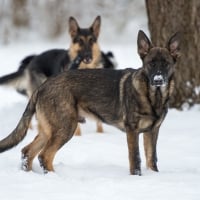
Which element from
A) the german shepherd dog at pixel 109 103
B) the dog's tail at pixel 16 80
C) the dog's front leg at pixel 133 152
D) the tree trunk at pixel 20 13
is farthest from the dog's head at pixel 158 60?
the tree trunk at pixel 20 13

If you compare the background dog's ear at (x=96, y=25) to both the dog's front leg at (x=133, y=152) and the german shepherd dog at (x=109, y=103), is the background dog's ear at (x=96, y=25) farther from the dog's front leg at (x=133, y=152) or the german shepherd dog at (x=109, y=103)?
the dog's front leg at (x=133, y=152)

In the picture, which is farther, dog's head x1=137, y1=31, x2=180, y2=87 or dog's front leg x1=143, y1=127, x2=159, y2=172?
dog's front leg x1=143, y1=127, x2=159, y2=172

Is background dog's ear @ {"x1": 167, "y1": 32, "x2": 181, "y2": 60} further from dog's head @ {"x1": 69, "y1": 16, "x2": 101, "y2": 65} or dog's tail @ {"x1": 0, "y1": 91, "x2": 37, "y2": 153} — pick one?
dog's head @ {"x1": 69, "y1": 16, "x2": 101, "y2": 65}

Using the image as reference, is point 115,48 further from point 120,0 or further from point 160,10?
point 160,10

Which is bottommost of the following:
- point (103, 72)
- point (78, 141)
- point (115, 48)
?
point (115, 48)

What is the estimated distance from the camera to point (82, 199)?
5234 millimetres

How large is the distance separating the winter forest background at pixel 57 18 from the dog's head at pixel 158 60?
57.1 ft

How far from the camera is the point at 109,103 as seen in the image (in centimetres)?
675

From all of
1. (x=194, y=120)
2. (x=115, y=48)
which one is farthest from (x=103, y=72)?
(x=115, y=48)

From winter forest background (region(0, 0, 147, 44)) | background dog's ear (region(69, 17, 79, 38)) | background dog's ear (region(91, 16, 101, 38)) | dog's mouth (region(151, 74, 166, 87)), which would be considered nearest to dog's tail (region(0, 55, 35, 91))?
background dog's ear (region(69, 17, 79, 38))

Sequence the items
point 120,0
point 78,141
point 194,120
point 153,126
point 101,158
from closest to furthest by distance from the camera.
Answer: point 153,126
point 101,158
point 78,141
point 194,120
point 120,0

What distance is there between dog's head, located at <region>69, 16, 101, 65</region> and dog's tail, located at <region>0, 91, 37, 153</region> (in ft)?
11.5

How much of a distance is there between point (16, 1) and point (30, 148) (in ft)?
62.2

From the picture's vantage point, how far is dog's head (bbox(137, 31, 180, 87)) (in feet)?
20.2
